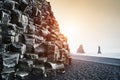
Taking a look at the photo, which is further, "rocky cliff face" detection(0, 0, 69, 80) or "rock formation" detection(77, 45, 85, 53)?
"rock formation" detection(77, 45, 85, 53)

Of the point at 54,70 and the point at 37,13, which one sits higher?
the point at 37,13

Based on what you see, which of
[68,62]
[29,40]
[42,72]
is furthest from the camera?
[68,62]

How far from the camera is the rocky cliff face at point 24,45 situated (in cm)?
1375

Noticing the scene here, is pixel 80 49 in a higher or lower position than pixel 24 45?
lower

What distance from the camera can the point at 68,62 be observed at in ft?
69.7

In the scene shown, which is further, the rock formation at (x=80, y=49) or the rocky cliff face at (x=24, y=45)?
the rock formation at (x=80, y=49)

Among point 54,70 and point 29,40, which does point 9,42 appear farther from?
point 54,70

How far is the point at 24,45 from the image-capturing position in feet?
51.8

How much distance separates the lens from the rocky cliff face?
45.1 feet

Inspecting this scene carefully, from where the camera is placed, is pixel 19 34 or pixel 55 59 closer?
pixel 19 34

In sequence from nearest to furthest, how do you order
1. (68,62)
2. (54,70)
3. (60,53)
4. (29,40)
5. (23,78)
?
(23,78), (54,70), (29,40), (60,53), (68,62)

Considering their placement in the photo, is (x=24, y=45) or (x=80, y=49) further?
(x=80, y=49)

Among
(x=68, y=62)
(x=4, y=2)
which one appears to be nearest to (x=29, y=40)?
(x=4, y=2)

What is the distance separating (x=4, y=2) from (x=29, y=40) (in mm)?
5119
